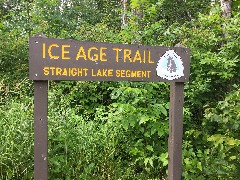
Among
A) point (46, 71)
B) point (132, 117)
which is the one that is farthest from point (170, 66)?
point (46, 71)

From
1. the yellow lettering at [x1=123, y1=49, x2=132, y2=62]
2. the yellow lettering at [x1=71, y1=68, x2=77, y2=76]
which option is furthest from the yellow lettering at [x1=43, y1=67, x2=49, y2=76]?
the yellow lettering at [x1=123, y1=49, x2=132, y2=62]

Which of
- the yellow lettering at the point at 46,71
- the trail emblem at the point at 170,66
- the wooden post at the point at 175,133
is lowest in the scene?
the wooden post at the point at 175,133

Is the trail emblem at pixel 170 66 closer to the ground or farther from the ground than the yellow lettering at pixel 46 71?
farther from the ground

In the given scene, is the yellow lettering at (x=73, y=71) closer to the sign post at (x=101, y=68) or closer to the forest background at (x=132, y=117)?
the sign post at (x=101, y=68)

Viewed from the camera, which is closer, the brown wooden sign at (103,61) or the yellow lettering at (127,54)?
the brown wooden sign at (103,61)

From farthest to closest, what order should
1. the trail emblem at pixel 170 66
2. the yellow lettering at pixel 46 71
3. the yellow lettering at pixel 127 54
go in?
the trail emblem at pixel 170 66
the yellow lettering at pixel 127 54
the yellow lettering at pixel 46 71

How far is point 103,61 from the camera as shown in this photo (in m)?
3.17

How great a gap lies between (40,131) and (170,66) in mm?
1559

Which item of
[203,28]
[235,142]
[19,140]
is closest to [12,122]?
[19,140]

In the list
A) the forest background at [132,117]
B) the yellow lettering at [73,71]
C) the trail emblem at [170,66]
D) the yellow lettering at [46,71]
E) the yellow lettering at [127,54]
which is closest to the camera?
the yellow lettering at [46,71]

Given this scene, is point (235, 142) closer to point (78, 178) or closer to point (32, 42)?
point (78, 178)

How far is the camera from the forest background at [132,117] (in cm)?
360

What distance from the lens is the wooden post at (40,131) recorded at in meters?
3.00

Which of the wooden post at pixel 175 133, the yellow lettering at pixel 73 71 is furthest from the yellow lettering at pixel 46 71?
the wooden post at pixel 175 133
